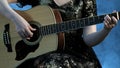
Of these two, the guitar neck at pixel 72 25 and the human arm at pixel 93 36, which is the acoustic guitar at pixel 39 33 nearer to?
the guitar neck at pixel 72 25

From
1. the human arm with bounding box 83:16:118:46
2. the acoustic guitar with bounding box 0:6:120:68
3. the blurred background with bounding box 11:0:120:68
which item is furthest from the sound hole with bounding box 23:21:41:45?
the blurred background with bounding box 11:0:120:68

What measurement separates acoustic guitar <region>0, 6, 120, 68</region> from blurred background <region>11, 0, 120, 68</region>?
0.55 m

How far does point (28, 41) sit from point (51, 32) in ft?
0.41

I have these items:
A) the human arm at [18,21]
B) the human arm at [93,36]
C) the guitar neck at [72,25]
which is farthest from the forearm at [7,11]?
the human arm at [93,36]

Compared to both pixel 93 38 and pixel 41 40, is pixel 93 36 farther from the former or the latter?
pixel 41 40

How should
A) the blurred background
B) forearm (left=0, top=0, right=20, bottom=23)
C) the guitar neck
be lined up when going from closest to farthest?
the guitar neck < forearm (left=0, top=0, right=20, bottom=23) < the blurred background

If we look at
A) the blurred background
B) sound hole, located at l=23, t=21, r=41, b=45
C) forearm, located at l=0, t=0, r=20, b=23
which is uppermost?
forearm, located at l=0, t=0, r=20, b=23

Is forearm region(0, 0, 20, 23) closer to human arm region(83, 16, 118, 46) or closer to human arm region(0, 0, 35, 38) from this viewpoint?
human arm region(0, 0, 35, 38)

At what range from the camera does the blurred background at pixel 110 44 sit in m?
1.96

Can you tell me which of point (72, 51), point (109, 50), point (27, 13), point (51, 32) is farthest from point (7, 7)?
point (109, 50)

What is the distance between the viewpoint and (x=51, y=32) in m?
1.49

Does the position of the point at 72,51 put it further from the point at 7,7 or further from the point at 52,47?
the point at 7,7

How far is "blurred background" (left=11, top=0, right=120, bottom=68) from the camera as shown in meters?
1.96

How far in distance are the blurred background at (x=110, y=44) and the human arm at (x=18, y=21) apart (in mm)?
620
